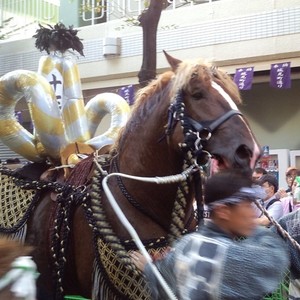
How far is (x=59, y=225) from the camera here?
3.96m

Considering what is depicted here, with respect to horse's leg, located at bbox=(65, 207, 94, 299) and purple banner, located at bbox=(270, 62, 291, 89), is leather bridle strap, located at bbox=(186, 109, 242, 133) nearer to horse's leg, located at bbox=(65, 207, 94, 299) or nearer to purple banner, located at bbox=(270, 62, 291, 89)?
horse's leg, located at bbox=(65, 207, 94, 299)

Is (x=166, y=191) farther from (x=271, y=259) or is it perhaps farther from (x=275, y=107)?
(x=275, y=107)

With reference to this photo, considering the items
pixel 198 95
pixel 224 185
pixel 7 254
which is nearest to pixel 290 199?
pixel 198 95

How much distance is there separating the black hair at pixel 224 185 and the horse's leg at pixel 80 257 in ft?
5.15

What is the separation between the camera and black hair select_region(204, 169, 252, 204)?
2285 millimetres

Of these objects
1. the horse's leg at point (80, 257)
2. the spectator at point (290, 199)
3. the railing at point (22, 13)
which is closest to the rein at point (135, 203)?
the horse's leg at point (80, 257)

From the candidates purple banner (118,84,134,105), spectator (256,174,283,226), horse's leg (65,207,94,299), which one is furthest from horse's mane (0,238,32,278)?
purple banner (118,84,134,105)

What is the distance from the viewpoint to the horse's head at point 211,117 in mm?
3148

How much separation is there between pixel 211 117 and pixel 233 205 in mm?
1120

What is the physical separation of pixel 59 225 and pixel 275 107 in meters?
9.10

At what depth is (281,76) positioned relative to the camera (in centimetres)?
1078

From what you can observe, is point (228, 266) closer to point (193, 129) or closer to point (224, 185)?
point (224, 185)

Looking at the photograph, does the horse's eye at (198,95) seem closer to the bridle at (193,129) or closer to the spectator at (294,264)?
the bridle at (193,129)

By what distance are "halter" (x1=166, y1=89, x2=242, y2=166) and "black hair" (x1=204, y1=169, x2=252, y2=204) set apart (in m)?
0.87
